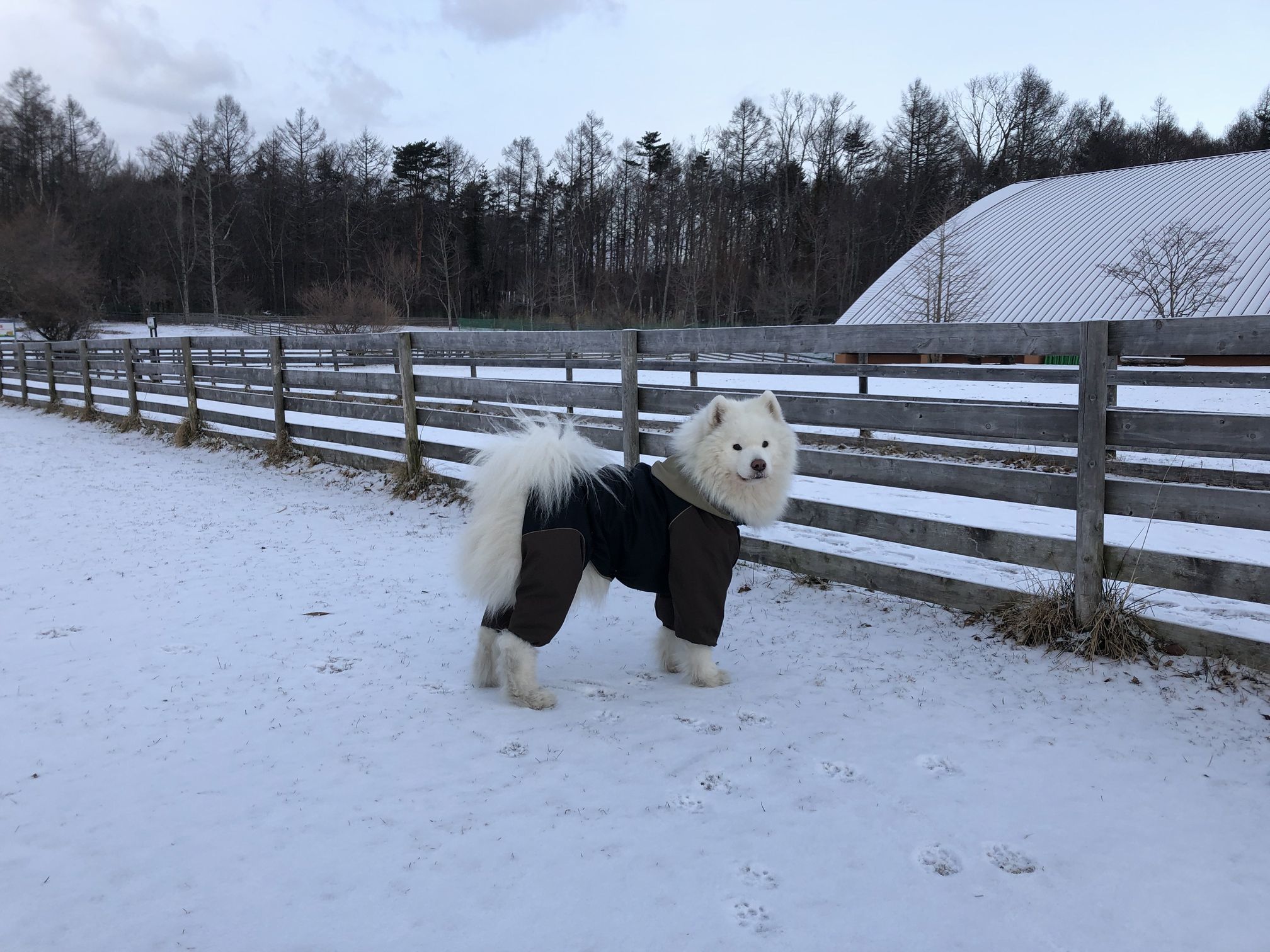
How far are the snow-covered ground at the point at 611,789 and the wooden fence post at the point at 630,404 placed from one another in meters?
1.49

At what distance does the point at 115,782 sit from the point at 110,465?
8.96m

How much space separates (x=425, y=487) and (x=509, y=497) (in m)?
4.61

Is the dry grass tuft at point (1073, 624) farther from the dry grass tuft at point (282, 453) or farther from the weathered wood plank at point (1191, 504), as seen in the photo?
the dry grass tuft at point (282, 453)

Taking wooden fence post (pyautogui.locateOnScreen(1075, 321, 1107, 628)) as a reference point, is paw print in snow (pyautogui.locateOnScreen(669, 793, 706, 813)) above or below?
below

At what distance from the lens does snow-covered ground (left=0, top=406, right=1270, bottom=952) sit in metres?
2.20

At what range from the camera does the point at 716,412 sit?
3871 mm

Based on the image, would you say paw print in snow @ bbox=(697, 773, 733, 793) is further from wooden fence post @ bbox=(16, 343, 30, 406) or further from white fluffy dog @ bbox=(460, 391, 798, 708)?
wooden fence post @ bbox=(16, 343, 30, 406)

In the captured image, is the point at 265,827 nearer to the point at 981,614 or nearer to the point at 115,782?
the point at 115,782

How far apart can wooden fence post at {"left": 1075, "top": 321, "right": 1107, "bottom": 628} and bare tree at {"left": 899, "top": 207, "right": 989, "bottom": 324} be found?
23221 mm

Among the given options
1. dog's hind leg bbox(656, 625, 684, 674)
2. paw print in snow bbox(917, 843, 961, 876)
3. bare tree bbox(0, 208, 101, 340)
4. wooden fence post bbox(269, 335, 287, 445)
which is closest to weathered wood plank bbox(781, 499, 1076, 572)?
dog's hind leg bbox(656, 625, 684, 674)

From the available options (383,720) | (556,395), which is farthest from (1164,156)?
(383,720)

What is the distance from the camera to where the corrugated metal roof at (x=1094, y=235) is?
2377cm

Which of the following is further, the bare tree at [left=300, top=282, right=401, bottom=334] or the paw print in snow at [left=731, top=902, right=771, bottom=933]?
the bare tree at [left=300, top=282, right=401, bottom=334]

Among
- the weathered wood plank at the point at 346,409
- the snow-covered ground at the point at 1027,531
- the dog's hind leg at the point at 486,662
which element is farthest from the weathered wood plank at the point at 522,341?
the dog's hind leg at the point at 486,662
